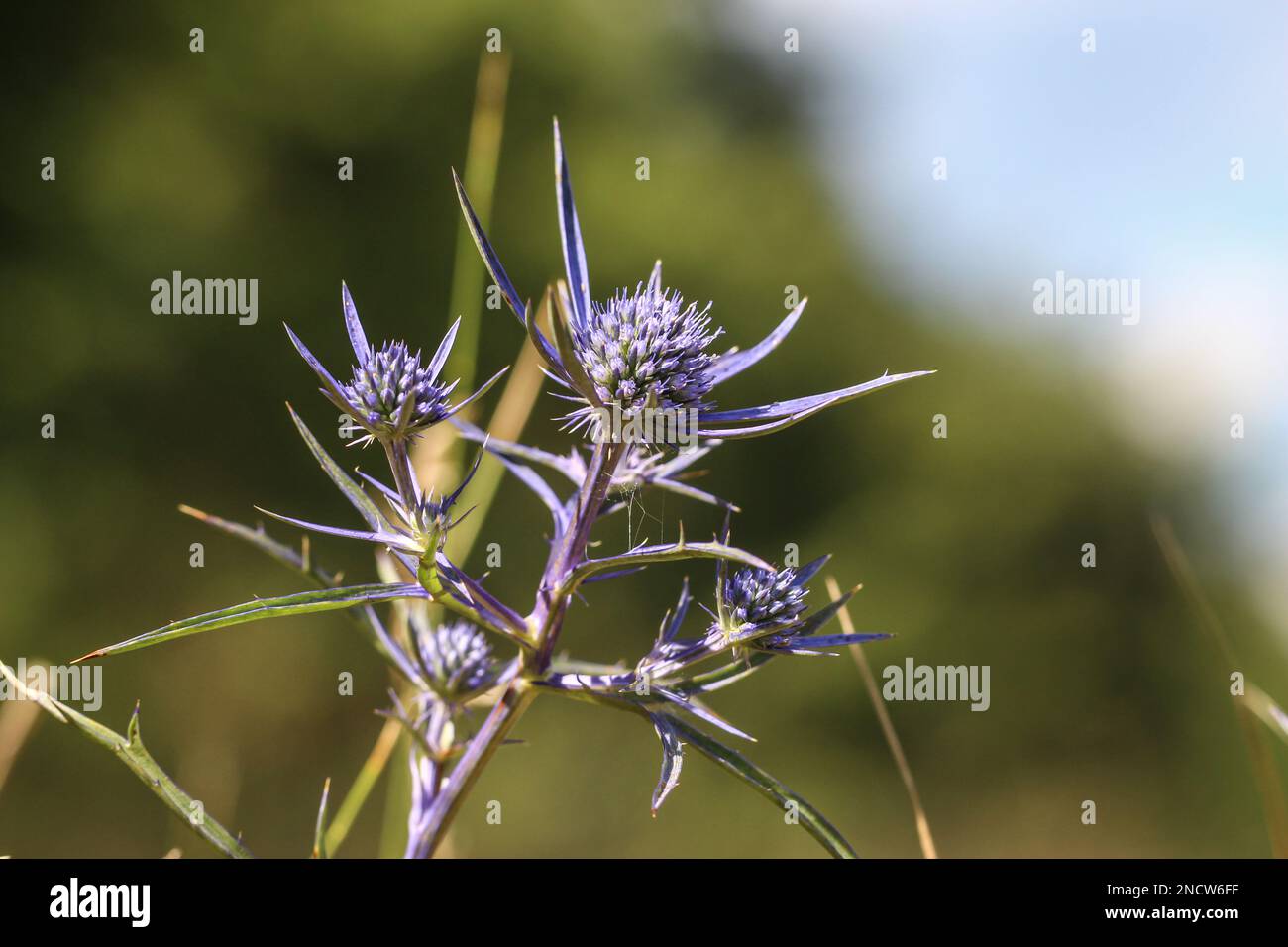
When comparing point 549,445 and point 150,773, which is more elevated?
point 549,445

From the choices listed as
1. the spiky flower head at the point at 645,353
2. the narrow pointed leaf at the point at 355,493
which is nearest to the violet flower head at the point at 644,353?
the spiky flower head at the point at 645,353

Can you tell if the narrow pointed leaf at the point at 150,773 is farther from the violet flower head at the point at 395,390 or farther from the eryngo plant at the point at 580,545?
the violet flower head at the point at 395,390

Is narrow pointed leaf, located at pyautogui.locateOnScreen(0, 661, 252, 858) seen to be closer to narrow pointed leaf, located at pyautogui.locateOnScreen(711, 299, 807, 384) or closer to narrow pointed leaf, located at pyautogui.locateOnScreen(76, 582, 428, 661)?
narrow pointed leaf, located at pyautogui.locateOnScreen(76, 582, 428, 661)

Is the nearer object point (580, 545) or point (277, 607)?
point (277, 607)

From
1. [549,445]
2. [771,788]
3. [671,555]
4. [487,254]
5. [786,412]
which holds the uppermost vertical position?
[549,445]

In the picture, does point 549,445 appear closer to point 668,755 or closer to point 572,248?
point 572,248

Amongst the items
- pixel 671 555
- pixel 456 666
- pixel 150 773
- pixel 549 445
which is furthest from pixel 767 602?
pixel 549 445
